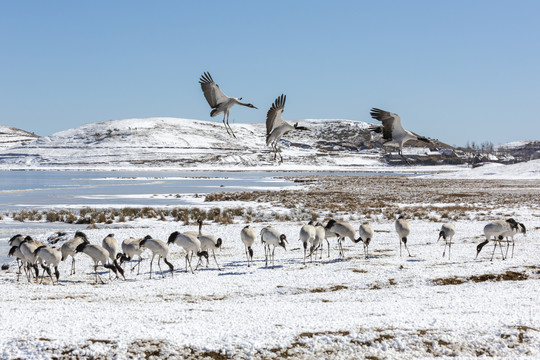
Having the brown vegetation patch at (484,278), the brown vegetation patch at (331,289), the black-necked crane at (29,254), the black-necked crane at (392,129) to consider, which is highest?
the black-necked crane at (392,129)

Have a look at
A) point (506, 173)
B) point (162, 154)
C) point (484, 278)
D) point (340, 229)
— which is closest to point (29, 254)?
point (340, 229)

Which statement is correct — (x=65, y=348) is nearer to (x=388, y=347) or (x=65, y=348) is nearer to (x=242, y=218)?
(x=388, y=347)

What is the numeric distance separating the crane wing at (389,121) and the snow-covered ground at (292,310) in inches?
151

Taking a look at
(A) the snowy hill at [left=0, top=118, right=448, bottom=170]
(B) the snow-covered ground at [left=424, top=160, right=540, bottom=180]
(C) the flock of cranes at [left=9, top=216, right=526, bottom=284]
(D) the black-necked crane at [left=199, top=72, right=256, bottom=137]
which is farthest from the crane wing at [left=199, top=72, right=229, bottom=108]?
(A) the snowy hill at [left=0, top=118, right=448, bottom=170]

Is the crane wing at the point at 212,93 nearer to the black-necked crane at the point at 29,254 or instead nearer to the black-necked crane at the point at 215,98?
the black-necked crane at the point at 215,98

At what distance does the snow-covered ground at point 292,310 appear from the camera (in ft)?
25.4

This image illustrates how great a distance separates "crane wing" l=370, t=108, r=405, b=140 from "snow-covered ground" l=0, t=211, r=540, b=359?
3.85 metres

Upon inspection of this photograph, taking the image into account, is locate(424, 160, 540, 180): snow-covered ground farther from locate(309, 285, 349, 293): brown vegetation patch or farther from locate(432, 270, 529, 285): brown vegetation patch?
locate(309, 285, 349, 293): brown vegetation patch

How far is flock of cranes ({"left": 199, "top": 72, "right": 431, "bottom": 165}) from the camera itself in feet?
41.9

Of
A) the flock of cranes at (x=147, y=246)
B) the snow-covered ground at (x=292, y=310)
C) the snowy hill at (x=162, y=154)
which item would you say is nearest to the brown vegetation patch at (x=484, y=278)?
the snow-covered ground at (x=292, y=310)

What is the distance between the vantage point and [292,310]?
9.75 m

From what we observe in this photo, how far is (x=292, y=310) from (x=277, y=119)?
5.19 m

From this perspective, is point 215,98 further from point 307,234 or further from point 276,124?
point 307,234

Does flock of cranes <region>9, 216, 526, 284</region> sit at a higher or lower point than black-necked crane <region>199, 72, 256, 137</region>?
lower
